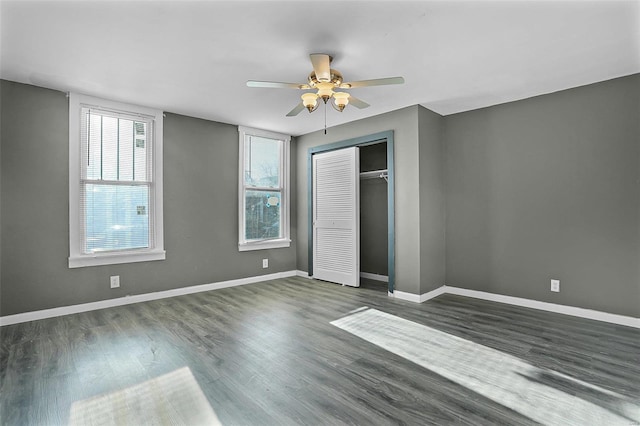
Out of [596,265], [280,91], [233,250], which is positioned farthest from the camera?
[233,250]

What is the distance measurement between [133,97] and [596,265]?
5418 mm

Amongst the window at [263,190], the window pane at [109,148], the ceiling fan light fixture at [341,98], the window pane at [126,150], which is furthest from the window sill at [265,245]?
the ceiling fan light fixture at [341,98]

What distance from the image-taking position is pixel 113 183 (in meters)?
3.95

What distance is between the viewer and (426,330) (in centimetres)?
310

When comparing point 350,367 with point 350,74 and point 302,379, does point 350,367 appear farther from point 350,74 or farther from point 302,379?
point 350,74

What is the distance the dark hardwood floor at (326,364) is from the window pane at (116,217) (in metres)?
0.80

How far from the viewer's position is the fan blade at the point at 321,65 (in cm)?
255

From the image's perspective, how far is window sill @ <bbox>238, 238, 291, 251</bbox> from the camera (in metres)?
5.11

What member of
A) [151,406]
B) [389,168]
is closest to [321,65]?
[389,168]

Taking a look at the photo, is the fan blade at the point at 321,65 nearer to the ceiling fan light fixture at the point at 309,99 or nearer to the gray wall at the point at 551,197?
the ceiling fan light fixture at the point at 309,99

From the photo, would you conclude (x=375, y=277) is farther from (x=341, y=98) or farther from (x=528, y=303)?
(x=341, y=98)

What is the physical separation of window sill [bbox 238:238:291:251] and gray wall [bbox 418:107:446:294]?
2.42 metres

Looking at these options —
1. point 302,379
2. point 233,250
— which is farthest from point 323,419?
point 233,250

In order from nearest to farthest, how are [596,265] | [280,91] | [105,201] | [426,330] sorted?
[426,330]
[596,265]
[280,91]
[105,201]
